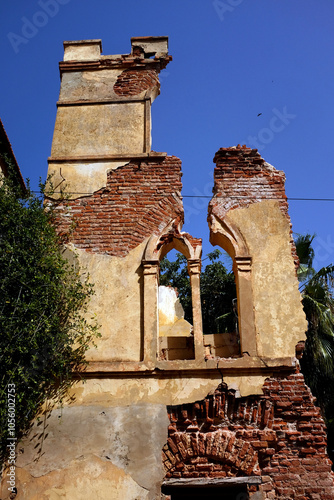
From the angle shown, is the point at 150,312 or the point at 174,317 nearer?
the point at 150,312

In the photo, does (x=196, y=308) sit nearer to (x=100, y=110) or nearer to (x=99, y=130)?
(x=99, y=130)

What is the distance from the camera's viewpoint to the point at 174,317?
1232 cm

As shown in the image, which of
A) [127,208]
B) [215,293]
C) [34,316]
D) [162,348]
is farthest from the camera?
[215,293]

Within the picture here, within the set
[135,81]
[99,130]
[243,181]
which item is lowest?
[243,181]

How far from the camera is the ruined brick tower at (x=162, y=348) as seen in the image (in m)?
5.51

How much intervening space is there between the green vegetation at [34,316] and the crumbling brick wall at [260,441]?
5.48ft

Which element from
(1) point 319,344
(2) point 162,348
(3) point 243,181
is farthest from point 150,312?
(1) point 319,344

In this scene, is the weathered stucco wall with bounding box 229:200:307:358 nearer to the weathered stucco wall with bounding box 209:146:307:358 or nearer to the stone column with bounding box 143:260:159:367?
the weathered stucco wall with bounding box 209:146:307:358

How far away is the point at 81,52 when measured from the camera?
9.02m

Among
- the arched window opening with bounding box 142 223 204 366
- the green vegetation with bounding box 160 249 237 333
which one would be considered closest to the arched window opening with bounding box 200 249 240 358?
the green vegetation with bounding box 160 249 237 333

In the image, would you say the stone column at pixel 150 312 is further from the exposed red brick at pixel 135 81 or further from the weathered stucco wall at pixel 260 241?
the exposed red brick at pixel 135 81

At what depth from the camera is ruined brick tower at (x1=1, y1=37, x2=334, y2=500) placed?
5.51 meters

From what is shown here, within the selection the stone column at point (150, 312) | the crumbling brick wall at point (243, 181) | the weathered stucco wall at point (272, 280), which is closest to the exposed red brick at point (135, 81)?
the crumbling brick wall at point (243, 181)

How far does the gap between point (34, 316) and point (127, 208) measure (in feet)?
7.84
